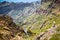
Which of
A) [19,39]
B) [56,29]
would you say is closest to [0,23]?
[19,39]

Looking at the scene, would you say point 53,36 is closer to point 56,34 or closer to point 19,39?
point 56,34

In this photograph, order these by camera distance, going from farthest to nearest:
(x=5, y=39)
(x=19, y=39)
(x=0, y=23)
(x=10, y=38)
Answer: (x=0, y=23) → (x=19, y=39) → (x=10, y=38) → (x=5, y=39)

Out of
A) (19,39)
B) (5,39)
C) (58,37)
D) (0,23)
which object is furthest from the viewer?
(0,23)

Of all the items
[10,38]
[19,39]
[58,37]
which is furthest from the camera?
[19,39]

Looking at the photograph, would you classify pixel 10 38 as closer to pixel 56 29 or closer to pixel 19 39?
pixel 19 39

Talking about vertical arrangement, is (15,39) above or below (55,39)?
below

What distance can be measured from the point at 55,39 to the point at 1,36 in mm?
39971

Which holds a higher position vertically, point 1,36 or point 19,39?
point 1,36

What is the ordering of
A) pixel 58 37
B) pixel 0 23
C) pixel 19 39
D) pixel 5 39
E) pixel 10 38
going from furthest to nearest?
1. pixel 0 23
2. pixel 19 39
3. pixel 10 38
4. pixel 5 39
5. pixel 58 37

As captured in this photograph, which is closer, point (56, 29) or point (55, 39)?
point (55, 39)

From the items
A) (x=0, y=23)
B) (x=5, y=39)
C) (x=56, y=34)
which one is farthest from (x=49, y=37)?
(x=0, y=23)

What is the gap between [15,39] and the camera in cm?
14688

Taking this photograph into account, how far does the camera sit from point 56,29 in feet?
418

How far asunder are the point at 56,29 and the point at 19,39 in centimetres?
3808
